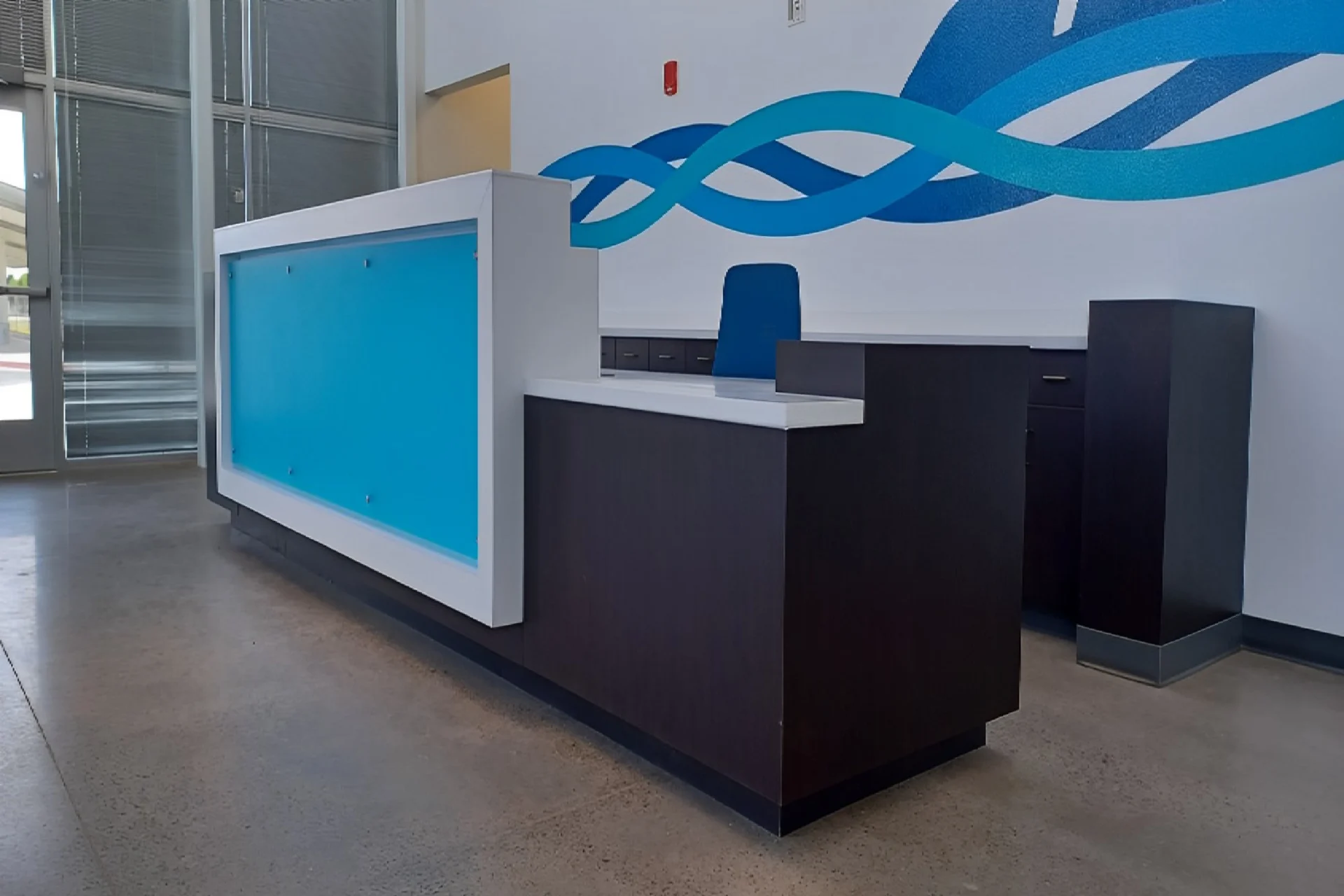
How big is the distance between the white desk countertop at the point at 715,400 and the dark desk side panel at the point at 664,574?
26mm

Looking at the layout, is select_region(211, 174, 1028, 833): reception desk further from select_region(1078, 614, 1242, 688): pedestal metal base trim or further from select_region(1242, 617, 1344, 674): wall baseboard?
select_region(1242, 617, 1344, 674): wall baseboard

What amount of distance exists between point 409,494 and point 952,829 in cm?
177

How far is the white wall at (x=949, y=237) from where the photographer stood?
317cm

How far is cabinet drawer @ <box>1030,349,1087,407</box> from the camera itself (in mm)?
3322

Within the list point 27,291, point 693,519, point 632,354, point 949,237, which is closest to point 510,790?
point 693,519

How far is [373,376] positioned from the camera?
3.23m

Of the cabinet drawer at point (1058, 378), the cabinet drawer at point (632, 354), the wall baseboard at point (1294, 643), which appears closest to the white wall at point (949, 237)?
the wall baseboard at point (1294, 643)

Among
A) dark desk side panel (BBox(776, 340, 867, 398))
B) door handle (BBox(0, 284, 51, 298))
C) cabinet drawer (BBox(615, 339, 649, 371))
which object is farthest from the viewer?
door handle (BBox(0, 284, 51, 298))

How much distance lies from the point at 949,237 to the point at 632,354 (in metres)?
1.91

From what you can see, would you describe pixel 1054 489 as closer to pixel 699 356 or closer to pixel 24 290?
pixel 699 356

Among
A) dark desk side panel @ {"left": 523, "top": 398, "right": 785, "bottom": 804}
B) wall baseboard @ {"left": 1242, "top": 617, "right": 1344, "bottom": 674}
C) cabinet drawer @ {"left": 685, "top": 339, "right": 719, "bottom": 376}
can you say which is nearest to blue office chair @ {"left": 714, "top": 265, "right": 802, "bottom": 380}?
cabinet drawer @ {"left": 685, "top": 339, "right": 719, "bottom": 376}

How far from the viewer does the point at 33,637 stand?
3.18 meters

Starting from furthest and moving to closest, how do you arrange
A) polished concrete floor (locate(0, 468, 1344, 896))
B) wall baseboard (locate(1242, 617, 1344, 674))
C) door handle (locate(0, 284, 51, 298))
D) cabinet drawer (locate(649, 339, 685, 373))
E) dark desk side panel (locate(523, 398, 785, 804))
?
door handle (locate(0, 284, 51, 298))
cabinet drawer (locate(649, 339, 685, 373))
wall baseboard (locate(1242, 617, 1344, 674))
dark desk side panel (locate(523, 398, 785, 804))
polished concrete floor (locate(0, 468, 1344, 896))

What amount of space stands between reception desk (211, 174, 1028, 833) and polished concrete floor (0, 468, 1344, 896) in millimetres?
136
